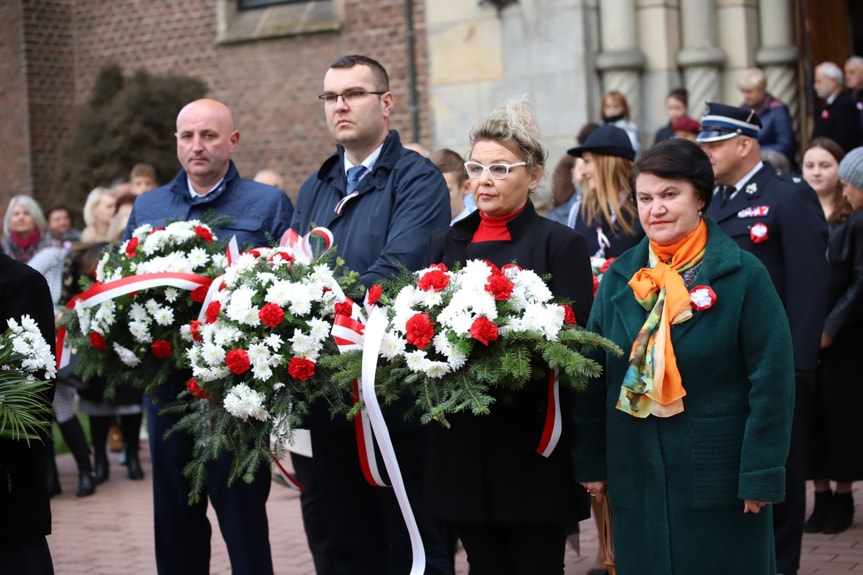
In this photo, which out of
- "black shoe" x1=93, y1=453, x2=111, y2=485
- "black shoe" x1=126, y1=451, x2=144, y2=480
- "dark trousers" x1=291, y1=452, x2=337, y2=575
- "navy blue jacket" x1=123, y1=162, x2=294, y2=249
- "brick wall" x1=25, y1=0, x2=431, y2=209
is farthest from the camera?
"brick wall" x1=25, y1=0, x2=431, y2=209

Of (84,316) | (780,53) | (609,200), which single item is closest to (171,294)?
(84,316)

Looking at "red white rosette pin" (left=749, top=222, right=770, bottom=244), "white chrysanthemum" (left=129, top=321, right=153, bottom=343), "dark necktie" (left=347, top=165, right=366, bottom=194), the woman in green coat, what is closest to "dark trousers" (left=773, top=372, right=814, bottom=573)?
"red white rosette pin" (left=749, top=222, right=770, bottom=244)

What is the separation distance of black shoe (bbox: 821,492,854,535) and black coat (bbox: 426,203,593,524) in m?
3.28

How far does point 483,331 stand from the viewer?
13.4 ft

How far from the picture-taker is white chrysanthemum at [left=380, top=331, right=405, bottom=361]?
425 centimetres

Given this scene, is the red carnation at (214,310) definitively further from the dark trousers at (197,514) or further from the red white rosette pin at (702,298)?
the red white rosette pin at (702,298)

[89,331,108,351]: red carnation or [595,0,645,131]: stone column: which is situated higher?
[595,0,645,131]: stone column

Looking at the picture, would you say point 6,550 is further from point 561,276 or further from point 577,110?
point 577,110

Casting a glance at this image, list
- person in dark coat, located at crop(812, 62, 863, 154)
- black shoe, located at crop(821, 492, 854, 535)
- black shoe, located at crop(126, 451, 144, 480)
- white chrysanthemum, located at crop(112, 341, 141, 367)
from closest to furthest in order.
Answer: white chrysanthemum, located at crop(112, 341, 141, 367) → black shoe, located at crop(821, 492, 854, 535) → black shoe, located at crop(126, 451, 144, 480) → person in dark coat, located at crop(812, 62, 863, 154)

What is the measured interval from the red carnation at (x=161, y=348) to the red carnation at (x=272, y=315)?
0.84m

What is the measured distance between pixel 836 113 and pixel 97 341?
8130mm

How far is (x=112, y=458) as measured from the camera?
39.0 ft

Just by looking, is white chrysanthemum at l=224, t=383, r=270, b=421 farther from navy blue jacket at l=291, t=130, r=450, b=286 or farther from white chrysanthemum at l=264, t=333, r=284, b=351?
navy blue jacket at l=291, t=130, r=450, b=286

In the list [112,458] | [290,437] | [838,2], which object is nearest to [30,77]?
[112,458]
